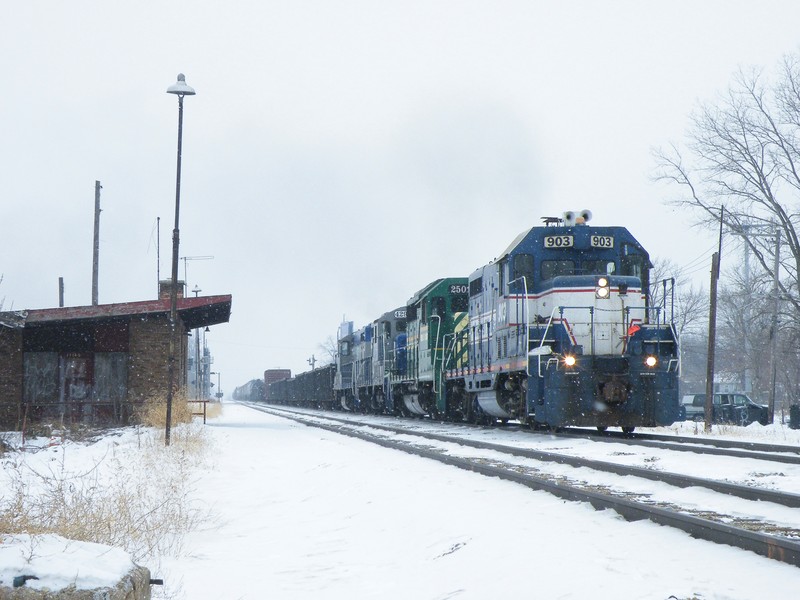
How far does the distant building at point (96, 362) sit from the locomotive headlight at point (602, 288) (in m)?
12.5

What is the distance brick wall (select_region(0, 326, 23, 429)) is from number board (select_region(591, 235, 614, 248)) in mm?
15296

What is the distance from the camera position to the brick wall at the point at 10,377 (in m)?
22.3

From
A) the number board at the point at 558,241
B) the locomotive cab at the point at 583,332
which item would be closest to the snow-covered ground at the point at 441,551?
the locomotive cab at the point at 583,332

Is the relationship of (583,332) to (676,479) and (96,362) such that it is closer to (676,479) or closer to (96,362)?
(676,479)

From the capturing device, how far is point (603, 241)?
52.7 ft

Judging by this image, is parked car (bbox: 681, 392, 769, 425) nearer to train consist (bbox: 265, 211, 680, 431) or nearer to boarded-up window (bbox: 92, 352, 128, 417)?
train consist (bbox: 265, 211, 680, 431)

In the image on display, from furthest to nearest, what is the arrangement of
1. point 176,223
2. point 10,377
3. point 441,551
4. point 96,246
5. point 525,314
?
point 96,246
point 10,377
point 176,223
point 525,314
point 441,551

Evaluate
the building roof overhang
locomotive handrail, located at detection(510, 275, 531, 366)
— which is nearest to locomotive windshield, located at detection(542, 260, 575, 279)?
locomotive handrail, located at detection(510, 275, 531, 366)

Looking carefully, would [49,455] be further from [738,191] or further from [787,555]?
[738,191]

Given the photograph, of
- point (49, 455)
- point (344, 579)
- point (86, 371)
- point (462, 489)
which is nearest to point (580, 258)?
point (462, 489)

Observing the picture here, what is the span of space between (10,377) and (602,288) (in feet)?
51.9

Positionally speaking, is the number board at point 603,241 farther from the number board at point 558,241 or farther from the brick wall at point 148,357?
the brick wall at point 148,357

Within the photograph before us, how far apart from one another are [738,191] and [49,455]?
23751 millimetres

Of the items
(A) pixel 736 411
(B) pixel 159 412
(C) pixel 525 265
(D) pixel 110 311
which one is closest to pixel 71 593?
(C) pixel 525 265
